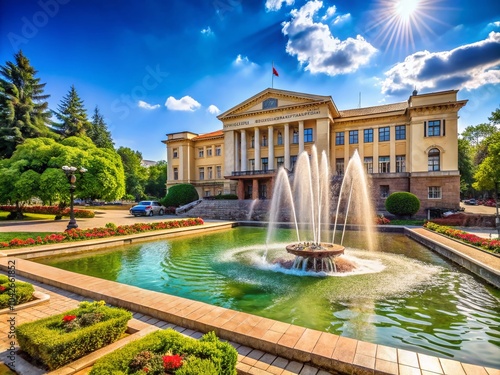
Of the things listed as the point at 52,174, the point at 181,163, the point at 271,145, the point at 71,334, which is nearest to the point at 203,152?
the point at 181,163

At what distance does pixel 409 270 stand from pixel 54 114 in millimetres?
53249

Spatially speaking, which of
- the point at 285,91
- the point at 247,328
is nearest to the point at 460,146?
the point at 285,91

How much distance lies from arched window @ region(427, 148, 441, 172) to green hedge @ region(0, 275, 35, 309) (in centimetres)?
3339

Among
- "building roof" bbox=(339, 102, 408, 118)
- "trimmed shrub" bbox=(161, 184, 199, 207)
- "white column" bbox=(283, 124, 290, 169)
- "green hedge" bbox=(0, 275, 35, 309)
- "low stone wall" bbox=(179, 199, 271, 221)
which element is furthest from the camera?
"white column" bbox=(283, 124, 290, 169)

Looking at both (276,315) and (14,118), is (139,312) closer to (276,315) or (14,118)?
(276,315)

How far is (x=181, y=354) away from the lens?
2.87m

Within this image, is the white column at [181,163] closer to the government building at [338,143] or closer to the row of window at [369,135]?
the government building at [338,143]

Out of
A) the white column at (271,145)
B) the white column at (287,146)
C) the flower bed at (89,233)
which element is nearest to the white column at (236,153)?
the white column at (271,145)

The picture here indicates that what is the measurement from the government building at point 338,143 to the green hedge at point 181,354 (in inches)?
1119

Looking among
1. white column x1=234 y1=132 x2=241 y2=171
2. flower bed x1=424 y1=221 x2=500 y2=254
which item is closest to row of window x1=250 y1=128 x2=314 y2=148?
white column x1=234 y1=132 x2=241 y2=171

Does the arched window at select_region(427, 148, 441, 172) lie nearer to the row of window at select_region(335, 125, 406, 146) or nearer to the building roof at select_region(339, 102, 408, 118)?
the row of window at select_region(335, 125, 406, 146)

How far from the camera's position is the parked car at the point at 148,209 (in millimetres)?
28000

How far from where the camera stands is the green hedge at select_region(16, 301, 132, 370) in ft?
9.97

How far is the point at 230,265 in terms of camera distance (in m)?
9.05
